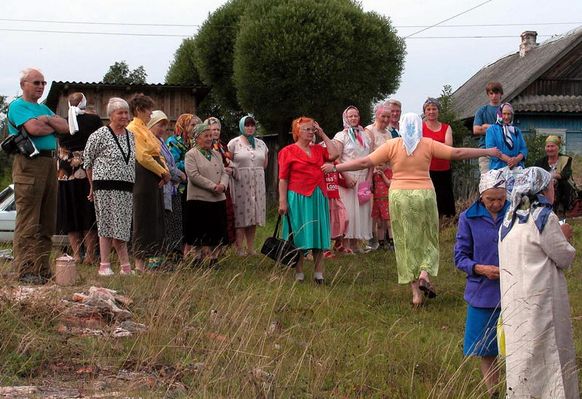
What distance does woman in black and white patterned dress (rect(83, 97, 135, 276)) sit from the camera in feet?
30.7

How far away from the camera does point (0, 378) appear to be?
16.2 feet

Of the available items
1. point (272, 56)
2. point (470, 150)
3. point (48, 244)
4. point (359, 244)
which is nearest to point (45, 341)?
point (48, 244)

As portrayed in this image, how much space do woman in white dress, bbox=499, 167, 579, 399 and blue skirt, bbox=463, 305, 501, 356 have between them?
334 millimetres

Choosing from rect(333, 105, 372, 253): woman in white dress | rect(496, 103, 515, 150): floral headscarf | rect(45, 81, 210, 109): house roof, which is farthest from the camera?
rect(45, 81, 210, 109): house roof

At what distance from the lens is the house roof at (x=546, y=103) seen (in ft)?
105

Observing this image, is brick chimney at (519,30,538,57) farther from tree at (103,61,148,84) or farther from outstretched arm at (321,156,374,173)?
outstretched arm at (321,156,374,173)

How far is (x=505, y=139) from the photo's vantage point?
11.8 m

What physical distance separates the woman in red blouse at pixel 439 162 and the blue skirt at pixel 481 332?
571 cm

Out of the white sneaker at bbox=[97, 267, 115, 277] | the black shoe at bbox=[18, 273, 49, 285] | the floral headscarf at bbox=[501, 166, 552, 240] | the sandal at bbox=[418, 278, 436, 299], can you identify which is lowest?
the sandal at bbox=[418, 278, 436, 299]

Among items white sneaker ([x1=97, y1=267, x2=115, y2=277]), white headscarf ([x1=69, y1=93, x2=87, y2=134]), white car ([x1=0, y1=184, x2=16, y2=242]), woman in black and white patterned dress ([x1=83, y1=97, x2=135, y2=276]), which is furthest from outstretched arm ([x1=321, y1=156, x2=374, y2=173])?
white car ([x1=0, y1=184, x2=16, y2=242])

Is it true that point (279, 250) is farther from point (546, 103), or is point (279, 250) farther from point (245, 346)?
point (546, 103)

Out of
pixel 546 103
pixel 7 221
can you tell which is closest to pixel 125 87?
pixel 7 221

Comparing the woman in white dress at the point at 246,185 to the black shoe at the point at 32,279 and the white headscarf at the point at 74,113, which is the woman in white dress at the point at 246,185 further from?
the black shoe at the point at 32,279

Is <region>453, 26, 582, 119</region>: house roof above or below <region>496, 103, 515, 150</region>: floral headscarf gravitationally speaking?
above
